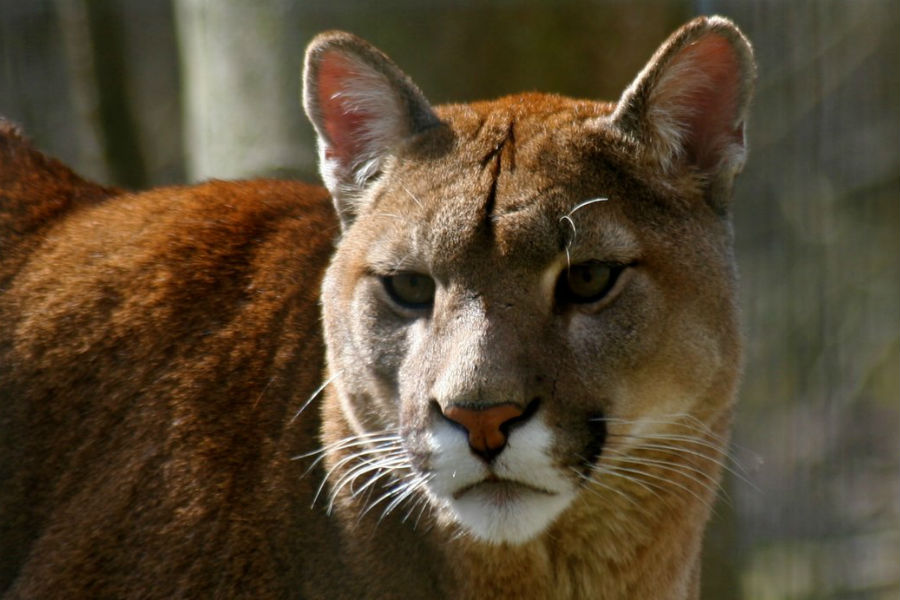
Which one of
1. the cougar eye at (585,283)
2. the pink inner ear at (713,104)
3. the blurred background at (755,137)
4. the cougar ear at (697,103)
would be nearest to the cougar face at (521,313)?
the cougar eye at (585,283)

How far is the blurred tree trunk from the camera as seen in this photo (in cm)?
688

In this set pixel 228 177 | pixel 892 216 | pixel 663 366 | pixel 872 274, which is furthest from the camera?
pixel 892 216

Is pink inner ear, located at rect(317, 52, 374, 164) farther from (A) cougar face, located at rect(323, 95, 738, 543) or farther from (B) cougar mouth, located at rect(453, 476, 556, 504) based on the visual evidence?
(B) cougar mouth, located at rect(453, 476, 556, 504)

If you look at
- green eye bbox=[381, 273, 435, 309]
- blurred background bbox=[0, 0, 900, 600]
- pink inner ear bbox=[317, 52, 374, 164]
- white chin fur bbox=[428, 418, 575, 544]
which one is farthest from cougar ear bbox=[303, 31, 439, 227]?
blurred background bbox=[0, 0, 900, 600]

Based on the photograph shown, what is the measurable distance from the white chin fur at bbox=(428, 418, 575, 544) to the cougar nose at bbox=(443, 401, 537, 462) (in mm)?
27

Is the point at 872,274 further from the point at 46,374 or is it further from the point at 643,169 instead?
the point at 46,374

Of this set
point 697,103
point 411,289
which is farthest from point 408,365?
point 697,103

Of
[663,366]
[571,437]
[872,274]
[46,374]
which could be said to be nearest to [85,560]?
[46,374]

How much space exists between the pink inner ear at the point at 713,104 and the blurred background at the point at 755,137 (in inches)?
46.0

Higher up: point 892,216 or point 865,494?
point 892,216

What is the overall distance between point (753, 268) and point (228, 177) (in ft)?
11.6

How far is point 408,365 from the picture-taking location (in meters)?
4.24

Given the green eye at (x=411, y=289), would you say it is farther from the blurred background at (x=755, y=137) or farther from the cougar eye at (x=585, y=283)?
the blurred background at (x=755, y=137)

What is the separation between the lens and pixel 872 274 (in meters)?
10.0
